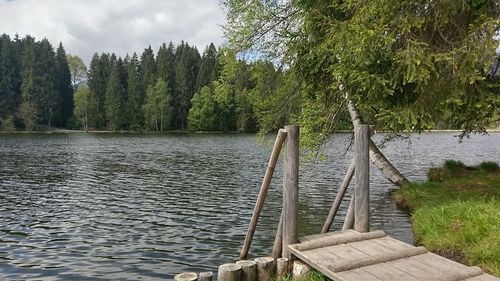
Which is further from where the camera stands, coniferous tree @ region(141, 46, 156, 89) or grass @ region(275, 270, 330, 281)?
coniferous tree @ region(141, 46, 156, 89)

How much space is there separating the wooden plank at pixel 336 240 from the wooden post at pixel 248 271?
965 mm

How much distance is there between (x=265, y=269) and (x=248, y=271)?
389 millimetres

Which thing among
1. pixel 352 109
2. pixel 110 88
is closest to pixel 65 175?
pixel 352 109

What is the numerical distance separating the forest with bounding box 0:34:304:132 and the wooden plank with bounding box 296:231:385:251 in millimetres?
95244

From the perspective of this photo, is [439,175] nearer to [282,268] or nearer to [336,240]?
[336,240]

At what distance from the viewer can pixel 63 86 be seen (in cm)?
12875

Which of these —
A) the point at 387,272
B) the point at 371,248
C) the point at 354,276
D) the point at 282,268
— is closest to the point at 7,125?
the point at 282,268

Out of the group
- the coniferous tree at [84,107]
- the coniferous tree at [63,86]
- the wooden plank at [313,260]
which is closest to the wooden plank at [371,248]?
the wooden plank at [313,260]

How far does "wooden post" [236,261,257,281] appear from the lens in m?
8.44

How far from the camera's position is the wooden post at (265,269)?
8586 mm

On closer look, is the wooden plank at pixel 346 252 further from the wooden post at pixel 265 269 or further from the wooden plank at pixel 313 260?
the wooden post at pixel 265 269

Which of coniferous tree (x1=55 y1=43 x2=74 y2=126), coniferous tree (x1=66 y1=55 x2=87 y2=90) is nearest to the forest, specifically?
coniferous tree (x1=55 y1=43 x2=74 y2=126)

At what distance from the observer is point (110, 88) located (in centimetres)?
12125

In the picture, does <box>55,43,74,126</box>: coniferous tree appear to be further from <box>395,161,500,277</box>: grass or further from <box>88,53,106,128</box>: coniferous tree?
<box>395,161,500,277</box>: grass
